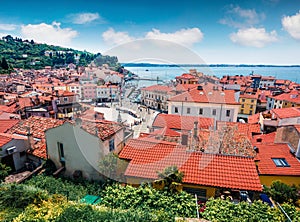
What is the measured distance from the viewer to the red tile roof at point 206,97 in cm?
1527

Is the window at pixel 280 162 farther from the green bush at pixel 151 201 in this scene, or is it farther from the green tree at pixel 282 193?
the green bush at pixel 151 201

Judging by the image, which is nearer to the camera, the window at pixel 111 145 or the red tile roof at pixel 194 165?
the red tile roof at pixel 194 165

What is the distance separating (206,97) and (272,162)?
947 cm

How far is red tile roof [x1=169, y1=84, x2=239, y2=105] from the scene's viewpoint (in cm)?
1527

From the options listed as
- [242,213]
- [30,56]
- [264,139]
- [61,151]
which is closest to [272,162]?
[264,139]

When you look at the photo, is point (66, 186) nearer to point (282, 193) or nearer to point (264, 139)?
point (282, 193)

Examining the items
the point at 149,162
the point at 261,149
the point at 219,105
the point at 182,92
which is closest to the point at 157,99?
the point at 182,92

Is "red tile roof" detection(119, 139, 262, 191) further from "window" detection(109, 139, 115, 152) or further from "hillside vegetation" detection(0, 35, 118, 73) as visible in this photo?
"hillside vegetation" detection(0, 35, 118, 73)

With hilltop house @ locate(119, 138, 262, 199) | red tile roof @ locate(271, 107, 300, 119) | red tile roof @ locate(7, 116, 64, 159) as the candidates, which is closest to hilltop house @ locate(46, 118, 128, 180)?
hilltop house @ locate(119, 138, 262, 199)

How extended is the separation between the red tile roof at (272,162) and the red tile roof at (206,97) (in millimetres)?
A: 7584

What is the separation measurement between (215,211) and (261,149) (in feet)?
17.5

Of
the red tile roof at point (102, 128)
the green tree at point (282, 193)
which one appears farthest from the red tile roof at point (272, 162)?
the red tile roof at point (102, 128)

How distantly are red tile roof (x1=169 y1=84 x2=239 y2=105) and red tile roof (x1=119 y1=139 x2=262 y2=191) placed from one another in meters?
10.5

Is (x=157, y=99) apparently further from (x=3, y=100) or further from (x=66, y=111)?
(x=3, y=100)
